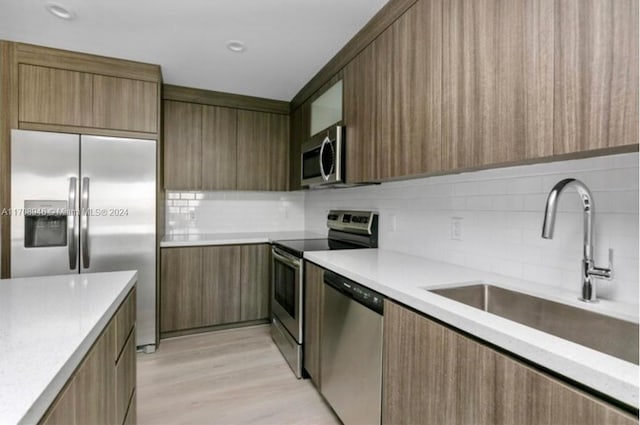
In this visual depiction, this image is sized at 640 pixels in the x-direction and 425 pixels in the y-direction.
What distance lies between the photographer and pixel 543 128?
0.99 metres

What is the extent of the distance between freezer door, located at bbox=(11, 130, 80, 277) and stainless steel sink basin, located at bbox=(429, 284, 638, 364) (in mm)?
2562

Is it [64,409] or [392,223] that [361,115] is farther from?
[64,409]

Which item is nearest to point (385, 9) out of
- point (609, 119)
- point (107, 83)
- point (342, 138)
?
point (342, 138)

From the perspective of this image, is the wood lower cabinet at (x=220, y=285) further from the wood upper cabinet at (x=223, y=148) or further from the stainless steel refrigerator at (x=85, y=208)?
the wood upper cabinet at (x=223, y=148)

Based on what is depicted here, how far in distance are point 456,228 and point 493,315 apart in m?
0.87

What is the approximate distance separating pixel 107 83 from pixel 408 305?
271 cm

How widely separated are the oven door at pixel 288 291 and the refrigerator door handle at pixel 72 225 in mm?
1474

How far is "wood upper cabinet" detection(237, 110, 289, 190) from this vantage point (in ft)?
11.0

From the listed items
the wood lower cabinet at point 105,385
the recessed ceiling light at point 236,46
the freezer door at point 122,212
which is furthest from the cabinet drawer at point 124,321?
the recessed ceiling light at point 236,46

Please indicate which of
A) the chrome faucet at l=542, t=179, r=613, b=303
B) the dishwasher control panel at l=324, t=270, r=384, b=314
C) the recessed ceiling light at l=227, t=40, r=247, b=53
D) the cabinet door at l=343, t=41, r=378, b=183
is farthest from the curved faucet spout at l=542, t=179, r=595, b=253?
the recessed ceiling light at l=227, t=40, r=247, b=53

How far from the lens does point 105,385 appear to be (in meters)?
1.00

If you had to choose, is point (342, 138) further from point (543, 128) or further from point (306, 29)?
point (543, 128)

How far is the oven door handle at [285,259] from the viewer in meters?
2.24

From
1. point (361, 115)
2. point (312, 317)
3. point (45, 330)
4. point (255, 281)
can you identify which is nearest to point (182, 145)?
point (255, 281)
